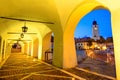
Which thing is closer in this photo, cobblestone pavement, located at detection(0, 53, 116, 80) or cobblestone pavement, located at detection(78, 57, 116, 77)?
cobblestone pavement, located at detection(0, 53, 116, 80)

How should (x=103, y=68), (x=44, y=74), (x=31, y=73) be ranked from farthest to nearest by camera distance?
(x=103, y=68) → (x=31, y=73) → (x=44, y=74)

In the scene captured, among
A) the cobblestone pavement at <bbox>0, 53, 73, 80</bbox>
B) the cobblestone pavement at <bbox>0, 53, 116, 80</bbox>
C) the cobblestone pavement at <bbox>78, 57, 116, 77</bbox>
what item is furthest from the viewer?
the cobblestone pavement at <bbox>78, 57, 116, 77</bbox>

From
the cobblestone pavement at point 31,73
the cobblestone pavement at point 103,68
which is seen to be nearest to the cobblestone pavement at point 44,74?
the cobblestone pavement at point 31,73

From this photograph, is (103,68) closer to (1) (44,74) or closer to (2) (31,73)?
(1) (44,74)

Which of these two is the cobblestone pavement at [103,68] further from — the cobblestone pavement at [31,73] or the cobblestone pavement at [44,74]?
the cobblestone pavement at [31,73]

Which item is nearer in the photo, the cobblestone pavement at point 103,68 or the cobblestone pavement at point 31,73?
the cobblestone pavement at point 31,73

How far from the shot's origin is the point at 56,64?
7535mm

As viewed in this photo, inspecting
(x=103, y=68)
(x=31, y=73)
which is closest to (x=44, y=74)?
(x=31, y=73)

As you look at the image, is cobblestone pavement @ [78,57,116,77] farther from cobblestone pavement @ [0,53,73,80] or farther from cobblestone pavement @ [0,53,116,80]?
cobblestone pavement @ [0,53,73,80]

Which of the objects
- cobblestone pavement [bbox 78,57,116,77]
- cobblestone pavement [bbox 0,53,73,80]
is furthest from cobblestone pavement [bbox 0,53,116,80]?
cobblestone pavement [bbox 78,57,116,77]

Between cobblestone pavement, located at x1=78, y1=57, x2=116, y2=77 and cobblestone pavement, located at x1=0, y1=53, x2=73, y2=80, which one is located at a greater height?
cobblestone pavement, located at x1=78, y1=57, x2=116, y2=77

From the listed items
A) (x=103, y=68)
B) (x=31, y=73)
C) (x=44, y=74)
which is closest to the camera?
(x=44, y=74)

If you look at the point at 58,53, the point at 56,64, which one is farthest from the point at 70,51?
the point at 56,64

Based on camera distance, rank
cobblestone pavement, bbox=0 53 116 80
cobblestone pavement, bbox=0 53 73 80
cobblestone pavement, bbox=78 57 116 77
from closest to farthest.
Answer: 1. cobblestone pavement, bbox=0 53 116 80
2. cobblestone pavement, bbox=0 53 73 80
3. cobblestone pavement, bbox=78 57 116 77
